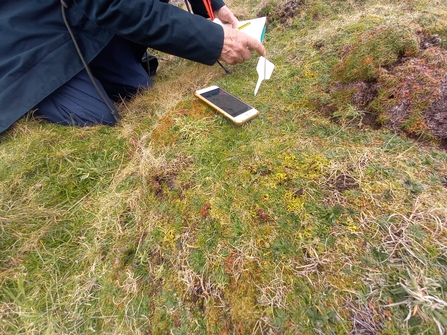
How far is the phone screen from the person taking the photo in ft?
6.53

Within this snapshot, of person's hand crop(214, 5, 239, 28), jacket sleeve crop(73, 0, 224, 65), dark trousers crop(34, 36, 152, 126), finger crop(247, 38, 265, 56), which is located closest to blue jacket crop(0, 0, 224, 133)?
jacket sleeve crop(73, 0, 224, 65)

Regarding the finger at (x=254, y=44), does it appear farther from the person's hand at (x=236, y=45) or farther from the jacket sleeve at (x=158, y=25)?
the jacket sleeve at (x=158, y=25)

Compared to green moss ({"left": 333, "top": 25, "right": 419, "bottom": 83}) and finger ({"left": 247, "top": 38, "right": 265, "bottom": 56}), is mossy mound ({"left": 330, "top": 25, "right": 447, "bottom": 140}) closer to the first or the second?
green moss ({"left": 333, "top": 25, "right": 419, "bottom": 83})

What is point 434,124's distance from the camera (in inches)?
57.5

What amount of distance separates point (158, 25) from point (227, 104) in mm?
793

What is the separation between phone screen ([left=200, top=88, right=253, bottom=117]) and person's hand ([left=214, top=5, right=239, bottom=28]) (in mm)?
1169

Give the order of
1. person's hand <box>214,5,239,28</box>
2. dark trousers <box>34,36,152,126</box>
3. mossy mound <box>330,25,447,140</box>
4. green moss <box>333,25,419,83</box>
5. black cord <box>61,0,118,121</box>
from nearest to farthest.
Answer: mossy mound <box>330,25,447,140</box>, green moss <box>333,25,419,83</box>, black cord <box>61,0,118,121</box>, dark trousers <box>34,36,152,126</box>, person's hand <box>214,5,239,28</box>

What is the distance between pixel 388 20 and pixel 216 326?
288 centimetres

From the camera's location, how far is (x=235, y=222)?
1447mm

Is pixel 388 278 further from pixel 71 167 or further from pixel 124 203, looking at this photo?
pixel 71 167

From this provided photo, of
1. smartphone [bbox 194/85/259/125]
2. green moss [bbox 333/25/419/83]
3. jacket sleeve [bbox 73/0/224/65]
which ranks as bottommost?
smartphone [bbox 194/85/259/125]

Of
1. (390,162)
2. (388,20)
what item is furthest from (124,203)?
(388,20)

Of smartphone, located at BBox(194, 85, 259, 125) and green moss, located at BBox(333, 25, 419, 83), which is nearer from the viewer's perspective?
green moss, located at BBox(333, 25, 419, 83)

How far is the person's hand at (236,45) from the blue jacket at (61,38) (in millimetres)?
96
